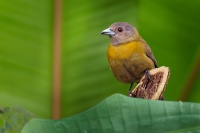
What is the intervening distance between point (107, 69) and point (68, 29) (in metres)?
0.16

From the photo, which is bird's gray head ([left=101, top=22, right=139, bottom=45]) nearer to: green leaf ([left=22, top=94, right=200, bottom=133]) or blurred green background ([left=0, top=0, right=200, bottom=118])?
blurred green background ([left=0, top=0, right=200, bottom=118])

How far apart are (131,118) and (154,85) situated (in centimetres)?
22

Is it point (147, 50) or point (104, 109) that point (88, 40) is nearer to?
point (147, 50)

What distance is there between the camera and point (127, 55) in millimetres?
1202

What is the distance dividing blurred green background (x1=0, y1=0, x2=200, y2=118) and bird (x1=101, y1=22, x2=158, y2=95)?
0.25 metres

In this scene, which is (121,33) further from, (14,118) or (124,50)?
(14,118)

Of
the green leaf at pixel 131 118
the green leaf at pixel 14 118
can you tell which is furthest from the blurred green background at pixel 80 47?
the green leaf at pixel 131 118

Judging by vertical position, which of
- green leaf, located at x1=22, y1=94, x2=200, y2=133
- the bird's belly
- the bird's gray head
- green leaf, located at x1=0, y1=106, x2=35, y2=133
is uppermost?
the bird's gray head

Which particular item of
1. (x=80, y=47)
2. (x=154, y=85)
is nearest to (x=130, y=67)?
(x=154, y=85)

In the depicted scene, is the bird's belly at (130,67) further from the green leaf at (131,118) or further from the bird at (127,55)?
the green leaf at (131,118)

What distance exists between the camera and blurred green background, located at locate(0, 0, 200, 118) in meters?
1.46

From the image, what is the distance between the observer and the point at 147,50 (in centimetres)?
120

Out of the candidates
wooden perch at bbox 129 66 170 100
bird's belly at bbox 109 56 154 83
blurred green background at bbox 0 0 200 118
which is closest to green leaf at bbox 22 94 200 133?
wooden perch at bbox 129 66 170 100

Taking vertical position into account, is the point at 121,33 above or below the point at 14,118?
above
